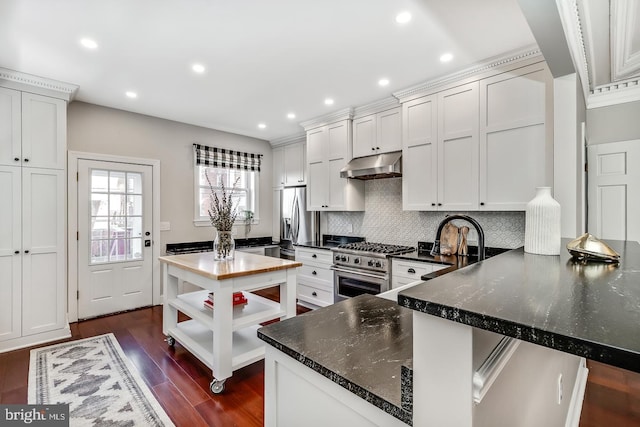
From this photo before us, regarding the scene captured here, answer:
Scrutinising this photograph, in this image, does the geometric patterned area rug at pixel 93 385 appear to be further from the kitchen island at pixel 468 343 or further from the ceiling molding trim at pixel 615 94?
the ceiling molding trim at pixel 615 94

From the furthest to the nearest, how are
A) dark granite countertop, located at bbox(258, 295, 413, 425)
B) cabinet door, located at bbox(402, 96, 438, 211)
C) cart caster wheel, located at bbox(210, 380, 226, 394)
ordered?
cabinet door, located at bbox(402, 96, 438, 211) < cart caster wheel, located at bbox(210, 380, 226, 394) < dark granite countertop, located at bbox(258, 295, 413, 425)

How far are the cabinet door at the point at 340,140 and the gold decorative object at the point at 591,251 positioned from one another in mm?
2996

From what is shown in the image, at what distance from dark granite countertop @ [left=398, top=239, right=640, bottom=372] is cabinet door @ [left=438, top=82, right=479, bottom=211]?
2056mm

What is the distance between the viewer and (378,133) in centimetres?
369

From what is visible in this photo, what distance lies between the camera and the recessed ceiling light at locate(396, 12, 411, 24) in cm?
204

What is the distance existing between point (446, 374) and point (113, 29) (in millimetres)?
2956

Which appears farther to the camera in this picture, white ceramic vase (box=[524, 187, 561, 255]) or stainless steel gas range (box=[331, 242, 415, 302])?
stainless steel gas range (box=[331, 242, 415, 302])

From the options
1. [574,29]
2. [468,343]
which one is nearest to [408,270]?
[574,29]

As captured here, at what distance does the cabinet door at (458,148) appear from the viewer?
2871 millimetres

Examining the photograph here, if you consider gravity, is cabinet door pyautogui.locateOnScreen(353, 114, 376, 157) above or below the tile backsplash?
above

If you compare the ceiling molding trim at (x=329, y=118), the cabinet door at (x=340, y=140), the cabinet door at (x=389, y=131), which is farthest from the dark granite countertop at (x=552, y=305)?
the ceiling molding trim at (x=329, y=118)

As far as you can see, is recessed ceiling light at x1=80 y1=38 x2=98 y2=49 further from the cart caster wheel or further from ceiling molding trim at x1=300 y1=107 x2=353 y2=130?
the cart caster wheel

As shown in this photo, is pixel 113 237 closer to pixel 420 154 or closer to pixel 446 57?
pixel 420 154

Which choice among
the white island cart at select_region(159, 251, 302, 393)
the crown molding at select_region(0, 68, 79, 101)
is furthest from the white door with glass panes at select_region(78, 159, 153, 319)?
the white island cart at select_region(159, 251, 302, 393)
